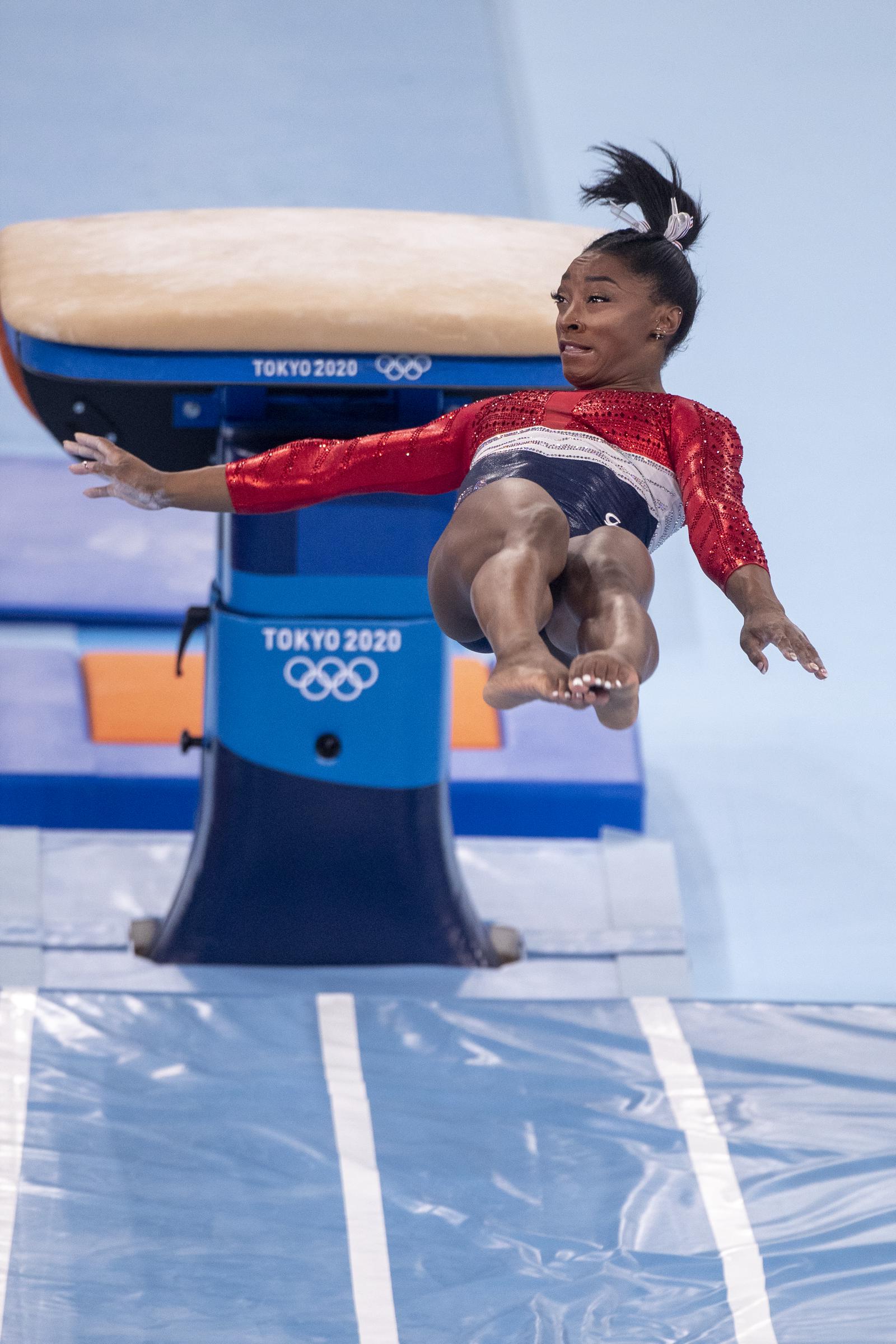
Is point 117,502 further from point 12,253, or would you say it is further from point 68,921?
point 12,253

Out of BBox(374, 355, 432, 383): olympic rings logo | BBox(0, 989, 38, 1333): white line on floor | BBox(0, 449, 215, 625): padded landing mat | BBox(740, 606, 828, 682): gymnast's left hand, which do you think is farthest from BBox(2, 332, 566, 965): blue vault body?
BBox(0, 449, 215, 625): padded landing mat

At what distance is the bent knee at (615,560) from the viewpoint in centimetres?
174

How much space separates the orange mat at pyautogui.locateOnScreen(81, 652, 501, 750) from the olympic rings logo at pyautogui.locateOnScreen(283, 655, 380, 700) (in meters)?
0.66

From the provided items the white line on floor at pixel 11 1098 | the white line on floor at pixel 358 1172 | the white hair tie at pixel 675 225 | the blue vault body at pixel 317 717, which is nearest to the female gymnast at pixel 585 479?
the white hair tie at pixel 675 225

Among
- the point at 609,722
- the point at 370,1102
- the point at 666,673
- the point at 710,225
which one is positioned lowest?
the point at 666,673

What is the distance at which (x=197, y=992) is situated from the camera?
299 cm

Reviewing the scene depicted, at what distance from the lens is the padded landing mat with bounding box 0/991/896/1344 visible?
7.44 ft

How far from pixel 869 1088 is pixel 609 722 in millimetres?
1426

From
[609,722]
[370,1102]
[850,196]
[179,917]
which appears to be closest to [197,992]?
[179,917]

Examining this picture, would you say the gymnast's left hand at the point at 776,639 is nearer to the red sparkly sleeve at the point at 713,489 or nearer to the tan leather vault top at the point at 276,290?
the red sparkly sleeve at the point at 713,489

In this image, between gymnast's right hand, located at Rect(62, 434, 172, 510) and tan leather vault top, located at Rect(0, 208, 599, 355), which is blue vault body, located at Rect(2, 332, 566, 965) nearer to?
tan leather vault top, located at Rect(0, 208, 599, 355)

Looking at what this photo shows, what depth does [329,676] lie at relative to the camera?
2.99 metres

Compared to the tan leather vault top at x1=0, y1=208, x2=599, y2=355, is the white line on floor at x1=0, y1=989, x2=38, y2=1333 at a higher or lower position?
lower

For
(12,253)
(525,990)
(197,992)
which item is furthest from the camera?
(525,990)
